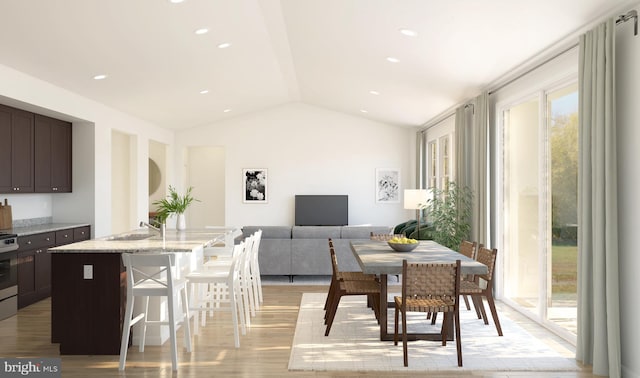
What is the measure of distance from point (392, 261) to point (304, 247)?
3371 millimetres

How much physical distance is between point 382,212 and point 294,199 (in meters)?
2.13

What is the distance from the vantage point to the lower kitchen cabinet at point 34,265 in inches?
252

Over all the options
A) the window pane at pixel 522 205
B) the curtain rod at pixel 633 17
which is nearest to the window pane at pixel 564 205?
the window pane at pixel 522 205

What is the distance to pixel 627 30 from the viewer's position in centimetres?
394

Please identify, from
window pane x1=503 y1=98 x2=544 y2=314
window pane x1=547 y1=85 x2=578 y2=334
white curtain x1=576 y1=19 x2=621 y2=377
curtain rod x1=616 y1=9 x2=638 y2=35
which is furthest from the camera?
window pane x1=503 y1=98 x2=544 y2=314

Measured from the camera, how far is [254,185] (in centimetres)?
1286

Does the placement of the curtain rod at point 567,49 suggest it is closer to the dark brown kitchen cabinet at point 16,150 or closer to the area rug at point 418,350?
the area rug at point 418,350

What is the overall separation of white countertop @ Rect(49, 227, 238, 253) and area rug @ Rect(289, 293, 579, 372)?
1.31 metres

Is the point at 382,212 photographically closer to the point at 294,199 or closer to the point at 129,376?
the point at 294,199

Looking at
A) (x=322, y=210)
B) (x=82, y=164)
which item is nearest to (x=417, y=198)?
(x=322, y=210)

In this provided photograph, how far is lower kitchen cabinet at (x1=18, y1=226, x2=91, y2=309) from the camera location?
21.0 feet

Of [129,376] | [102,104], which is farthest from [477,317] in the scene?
[102,104]

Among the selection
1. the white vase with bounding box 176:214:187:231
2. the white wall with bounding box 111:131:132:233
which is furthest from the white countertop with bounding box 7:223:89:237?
the white wall with bounding box 111:131:132:233

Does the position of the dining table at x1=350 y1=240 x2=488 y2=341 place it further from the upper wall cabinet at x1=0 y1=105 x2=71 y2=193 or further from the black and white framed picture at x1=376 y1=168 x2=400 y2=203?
the black and white framed picture at x1=376 y1=168 x2=400 y2=203
